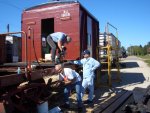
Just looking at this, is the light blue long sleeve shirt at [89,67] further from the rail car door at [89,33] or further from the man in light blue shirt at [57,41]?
the rail car door at [89,33]

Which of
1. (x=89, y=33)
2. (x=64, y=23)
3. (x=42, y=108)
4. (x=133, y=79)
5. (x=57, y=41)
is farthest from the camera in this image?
(x=133, y=79)

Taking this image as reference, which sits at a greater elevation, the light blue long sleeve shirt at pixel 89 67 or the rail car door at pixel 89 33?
the rail car door at pixel 89 33

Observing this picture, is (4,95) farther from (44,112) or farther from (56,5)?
(56,5)

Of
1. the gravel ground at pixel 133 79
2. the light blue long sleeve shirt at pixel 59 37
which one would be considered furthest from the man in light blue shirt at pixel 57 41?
the gravel ground at pixel 133 79

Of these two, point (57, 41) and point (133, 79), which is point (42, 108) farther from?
point (133, 79)

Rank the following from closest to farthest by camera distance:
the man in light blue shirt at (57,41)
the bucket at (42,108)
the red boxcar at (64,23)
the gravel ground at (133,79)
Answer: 1. the bucket at (42,108)
2. the man in light blue shirt at (57,41)
3. the red boxcar at (64,23)
4. the gravel ground at (133,79)

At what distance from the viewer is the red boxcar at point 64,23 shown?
11258 millimetres

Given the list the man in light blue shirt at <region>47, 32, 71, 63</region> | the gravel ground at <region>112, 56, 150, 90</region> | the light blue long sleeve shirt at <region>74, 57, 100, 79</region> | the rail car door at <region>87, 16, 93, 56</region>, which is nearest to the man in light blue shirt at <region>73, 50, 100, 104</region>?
the light blue long sleeve shirt at <region>74, 57, 100, 79</region>

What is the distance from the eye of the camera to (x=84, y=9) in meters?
12.0

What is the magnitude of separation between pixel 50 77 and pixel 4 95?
1.98m

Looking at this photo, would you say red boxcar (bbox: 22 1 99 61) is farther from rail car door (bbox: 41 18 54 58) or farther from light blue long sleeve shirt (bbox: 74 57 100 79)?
light blue long sleeve shirt (bbox: 74 57 100 79)

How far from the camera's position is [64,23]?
11.6 metres

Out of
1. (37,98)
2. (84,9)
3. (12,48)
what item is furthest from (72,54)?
(12,48)

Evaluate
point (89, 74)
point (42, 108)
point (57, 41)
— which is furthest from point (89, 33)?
point (42, 108)
